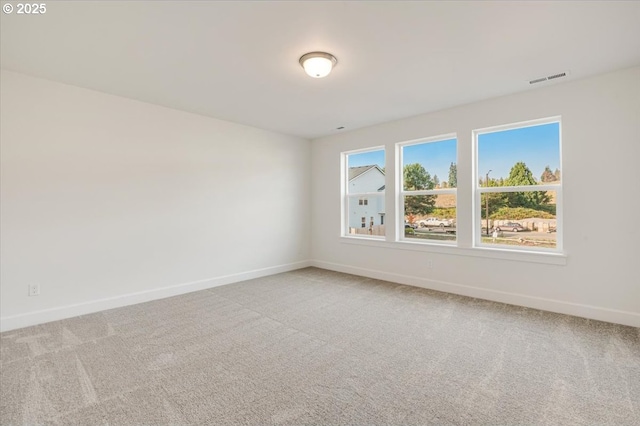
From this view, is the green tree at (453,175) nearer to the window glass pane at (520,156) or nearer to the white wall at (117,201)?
the window glass pane at (520,156)

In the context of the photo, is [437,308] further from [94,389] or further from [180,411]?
[94,389]

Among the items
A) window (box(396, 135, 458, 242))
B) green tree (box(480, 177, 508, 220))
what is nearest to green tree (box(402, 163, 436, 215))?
window (box(396, 135, 458, 242))

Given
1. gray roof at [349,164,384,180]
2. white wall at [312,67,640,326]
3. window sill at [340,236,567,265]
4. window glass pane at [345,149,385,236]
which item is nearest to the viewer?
white wall at [312,67,640,326]

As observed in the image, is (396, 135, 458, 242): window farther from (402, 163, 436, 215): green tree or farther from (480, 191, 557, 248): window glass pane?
(480, 191, 557, 248): window glass pane

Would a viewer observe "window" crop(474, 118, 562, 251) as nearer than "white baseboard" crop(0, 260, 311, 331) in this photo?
No

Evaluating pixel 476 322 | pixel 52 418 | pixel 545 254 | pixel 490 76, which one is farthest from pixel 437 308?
pixel 52 418

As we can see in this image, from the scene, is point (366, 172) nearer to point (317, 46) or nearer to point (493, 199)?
point (493, 199)

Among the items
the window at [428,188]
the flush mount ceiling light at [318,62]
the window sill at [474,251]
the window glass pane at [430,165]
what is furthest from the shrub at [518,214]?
the flush mount ceiling light at [318,62]

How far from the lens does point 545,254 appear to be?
3.51m

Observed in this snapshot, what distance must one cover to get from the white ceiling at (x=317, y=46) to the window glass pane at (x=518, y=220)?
130 cm

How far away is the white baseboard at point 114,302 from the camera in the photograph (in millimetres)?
3072

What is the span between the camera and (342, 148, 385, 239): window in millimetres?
5270

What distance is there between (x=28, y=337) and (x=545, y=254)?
5453 mm

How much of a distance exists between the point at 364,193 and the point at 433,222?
1.36 meters
